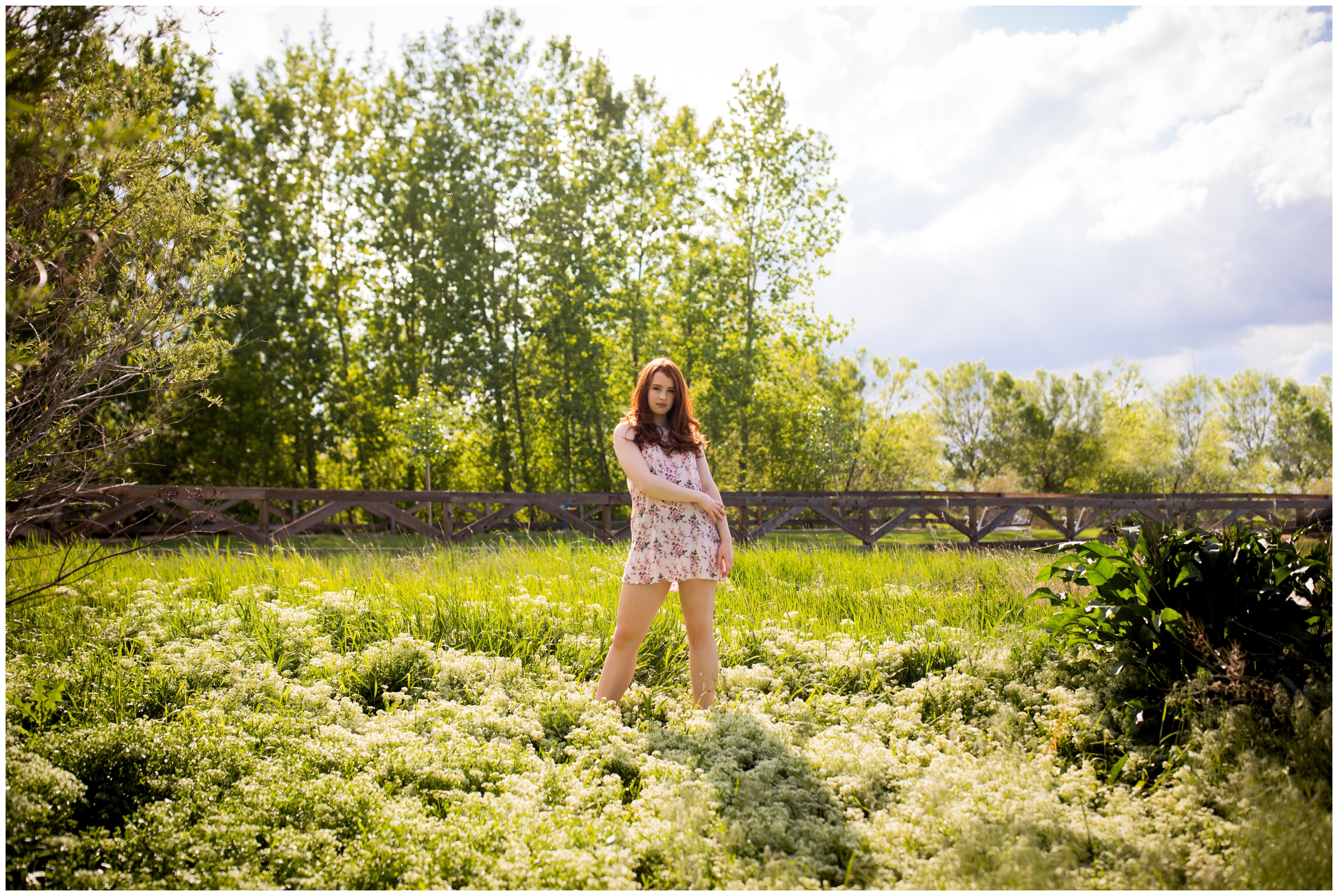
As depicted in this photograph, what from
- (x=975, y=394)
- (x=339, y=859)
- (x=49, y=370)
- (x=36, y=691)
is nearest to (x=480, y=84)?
(x=49, y=370)

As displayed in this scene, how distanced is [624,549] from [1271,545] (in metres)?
5.65

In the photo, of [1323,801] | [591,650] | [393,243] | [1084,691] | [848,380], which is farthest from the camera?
[848,380]

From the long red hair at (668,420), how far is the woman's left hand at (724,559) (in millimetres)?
506

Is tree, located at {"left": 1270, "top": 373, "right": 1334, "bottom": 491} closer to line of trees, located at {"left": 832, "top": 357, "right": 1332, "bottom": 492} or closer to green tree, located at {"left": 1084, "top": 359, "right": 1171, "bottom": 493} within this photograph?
line of trees, located at {"left": 832, "top": 357, "right": 1332, "bottom": 492}

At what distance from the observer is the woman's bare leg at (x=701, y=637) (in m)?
3.64

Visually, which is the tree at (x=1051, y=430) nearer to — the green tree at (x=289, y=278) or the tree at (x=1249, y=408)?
the tree at (x=1249, y=408)

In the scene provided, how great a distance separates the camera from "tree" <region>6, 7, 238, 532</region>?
296 cm

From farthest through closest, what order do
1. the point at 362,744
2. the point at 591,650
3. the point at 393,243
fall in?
the point at 393,243, the point at 591,650, the point at 362,744

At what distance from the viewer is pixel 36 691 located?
317cm

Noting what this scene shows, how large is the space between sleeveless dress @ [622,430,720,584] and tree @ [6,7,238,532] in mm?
2471

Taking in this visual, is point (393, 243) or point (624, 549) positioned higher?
point (393, 243)

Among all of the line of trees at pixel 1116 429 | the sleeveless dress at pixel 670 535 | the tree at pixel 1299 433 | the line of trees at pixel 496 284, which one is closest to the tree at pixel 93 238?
the sleeveless dress at pixel 670 535

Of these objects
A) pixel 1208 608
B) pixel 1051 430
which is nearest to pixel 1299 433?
pixel 1051 430

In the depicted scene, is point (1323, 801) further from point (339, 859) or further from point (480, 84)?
point (480, 84)
